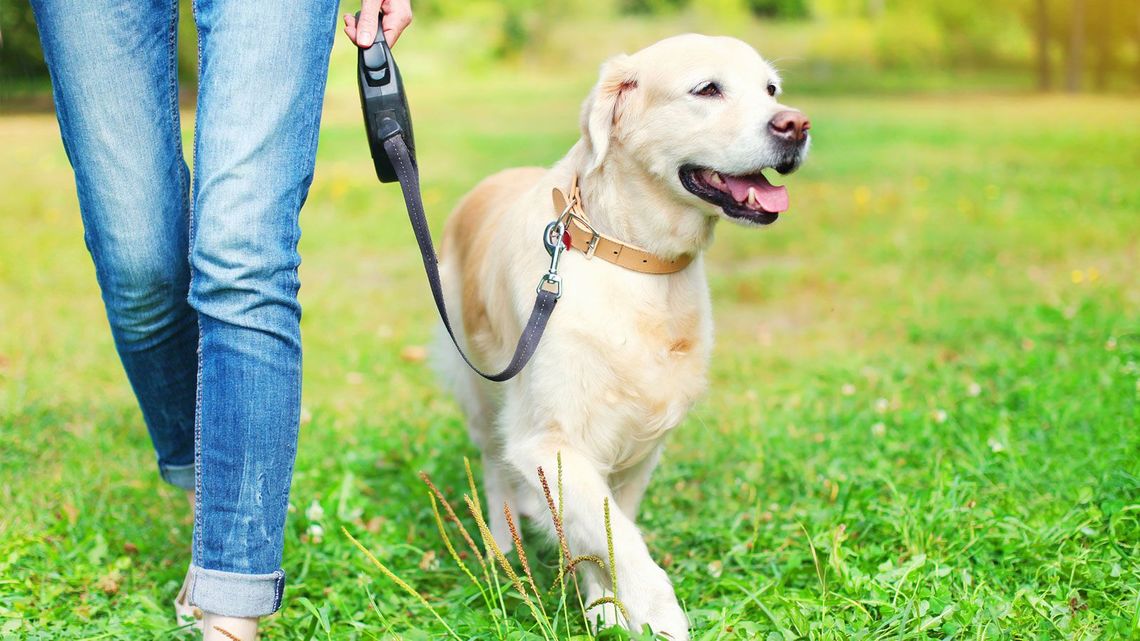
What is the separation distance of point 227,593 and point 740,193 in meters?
1.38

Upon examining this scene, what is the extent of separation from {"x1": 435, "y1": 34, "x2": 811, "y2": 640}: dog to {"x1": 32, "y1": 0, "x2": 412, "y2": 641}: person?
0.63 m

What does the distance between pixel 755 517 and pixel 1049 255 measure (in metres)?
4.31

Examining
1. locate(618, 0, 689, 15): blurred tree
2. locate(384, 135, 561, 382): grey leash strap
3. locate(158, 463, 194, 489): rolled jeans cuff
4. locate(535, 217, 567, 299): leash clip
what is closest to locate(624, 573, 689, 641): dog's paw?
locate(384, 135, 561, 382): grey leash strap

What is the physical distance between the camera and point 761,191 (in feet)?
8.05

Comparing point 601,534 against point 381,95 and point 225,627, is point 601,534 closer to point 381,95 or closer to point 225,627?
point 225,627

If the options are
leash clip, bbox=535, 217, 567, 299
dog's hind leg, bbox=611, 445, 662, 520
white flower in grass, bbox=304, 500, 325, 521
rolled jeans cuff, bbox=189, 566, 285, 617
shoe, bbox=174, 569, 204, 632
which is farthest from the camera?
white flower in grass, bbox=304, 500, 325, 521

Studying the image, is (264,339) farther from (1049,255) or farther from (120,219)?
(1049,255)

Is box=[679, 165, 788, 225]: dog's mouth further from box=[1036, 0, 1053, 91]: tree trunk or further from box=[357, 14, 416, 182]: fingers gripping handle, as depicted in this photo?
box=[1036, 0, 1053, 91]: tree trunk

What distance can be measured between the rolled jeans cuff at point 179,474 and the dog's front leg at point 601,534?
766mm

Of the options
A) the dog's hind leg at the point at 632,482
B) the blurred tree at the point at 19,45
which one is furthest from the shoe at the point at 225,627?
the blurred tree at the point at 19,45

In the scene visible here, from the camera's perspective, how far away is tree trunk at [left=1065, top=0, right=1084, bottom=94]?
15570 millimetres

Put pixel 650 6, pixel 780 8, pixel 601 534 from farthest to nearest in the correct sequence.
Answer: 1. pixel 780 8
2. pixel 650 6
3. pixel 601 534

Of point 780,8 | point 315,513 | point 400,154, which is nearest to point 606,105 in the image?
point 400,154

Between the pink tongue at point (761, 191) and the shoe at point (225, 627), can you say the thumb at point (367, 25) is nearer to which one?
the pink tongue at point (761, 191)
